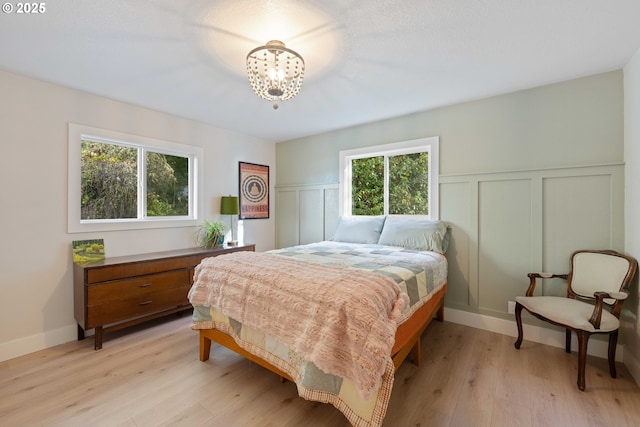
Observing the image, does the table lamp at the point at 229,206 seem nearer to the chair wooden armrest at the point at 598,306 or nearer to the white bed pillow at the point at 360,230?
the white bed pillow at the point at 360,230

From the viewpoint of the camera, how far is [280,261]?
6.88ft

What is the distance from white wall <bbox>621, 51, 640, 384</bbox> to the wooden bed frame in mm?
1358

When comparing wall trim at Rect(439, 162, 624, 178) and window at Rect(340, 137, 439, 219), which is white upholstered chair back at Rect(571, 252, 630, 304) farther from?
window at Rect(340, 137, 439, 219)

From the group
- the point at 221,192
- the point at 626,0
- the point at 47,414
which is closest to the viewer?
the point at 626,0

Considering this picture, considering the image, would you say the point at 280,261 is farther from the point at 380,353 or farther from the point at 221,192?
the point at 221,192

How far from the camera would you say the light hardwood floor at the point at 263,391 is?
1.62 meters

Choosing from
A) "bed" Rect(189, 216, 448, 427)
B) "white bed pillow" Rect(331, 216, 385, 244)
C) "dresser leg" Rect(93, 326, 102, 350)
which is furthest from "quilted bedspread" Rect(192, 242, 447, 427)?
"dresser leg" Rect(93, 326, 102, 350)

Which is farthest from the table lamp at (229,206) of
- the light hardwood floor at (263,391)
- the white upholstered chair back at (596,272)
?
the white upholstered chair back at (596,272)

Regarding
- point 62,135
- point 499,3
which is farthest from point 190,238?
point 499,3

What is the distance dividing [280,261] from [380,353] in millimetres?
1031

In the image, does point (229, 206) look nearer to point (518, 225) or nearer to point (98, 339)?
point (98, 339)

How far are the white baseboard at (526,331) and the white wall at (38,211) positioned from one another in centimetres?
367

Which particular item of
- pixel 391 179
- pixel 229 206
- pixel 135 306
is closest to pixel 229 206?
pixel 229 206

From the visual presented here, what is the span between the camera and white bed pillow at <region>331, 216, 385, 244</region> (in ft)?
10.8
